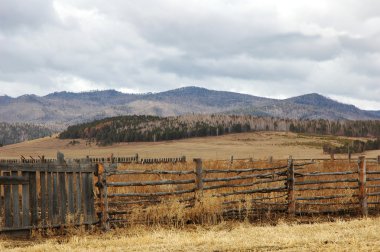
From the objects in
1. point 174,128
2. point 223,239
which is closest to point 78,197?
point 223,239

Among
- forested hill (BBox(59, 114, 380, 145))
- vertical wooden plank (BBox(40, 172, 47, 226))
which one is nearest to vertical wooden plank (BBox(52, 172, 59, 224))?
vertical wooden plank (BBox(40, 172, 47, 226))

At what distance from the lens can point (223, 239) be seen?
959 cm

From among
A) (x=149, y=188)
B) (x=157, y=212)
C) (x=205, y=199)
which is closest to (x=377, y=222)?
(x=205, y=199)

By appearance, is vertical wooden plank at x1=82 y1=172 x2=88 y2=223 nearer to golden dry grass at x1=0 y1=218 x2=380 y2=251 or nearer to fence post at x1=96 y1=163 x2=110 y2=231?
fence post at x1=96 y1=163 x2=110 y2=231

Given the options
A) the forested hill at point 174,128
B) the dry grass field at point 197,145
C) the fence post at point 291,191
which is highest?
the forested hill at point 174,128

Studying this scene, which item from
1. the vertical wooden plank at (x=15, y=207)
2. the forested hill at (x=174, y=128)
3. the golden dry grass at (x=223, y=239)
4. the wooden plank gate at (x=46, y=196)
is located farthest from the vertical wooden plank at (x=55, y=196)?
the forested hill at (x=174, y=128)

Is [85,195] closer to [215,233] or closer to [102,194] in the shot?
[102,194]

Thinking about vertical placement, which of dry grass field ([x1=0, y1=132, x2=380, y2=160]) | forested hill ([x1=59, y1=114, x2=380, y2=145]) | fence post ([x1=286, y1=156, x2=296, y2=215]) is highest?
forested hill ([x1=59, y1=114, x2=380, y2=145])

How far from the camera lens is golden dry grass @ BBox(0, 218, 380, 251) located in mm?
8891

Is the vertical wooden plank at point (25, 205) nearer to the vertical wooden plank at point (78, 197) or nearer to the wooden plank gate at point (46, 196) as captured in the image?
the wooden plank gate at point (46, 196)

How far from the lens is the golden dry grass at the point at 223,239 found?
29.2 feet

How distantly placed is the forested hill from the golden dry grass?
3716 inches

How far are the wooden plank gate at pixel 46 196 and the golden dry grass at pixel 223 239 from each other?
513 mm

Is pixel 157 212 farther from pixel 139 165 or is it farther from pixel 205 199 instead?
pixel 139 165
